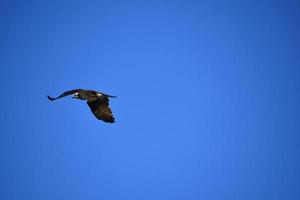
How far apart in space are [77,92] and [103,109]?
145 cm

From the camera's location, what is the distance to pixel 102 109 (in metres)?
17.9

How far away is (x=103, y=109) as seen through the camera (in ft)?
58.7

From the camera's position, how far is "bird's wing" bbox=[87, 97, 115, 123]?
701 inches

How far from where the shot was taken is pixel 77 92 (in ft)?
55.9

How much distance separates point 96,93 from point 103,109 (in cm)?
94

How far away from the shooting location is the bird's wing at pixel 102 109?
17812mm

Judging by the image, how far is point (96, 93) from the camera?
1727cm

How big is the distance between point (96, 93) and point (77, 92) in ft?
2.51
